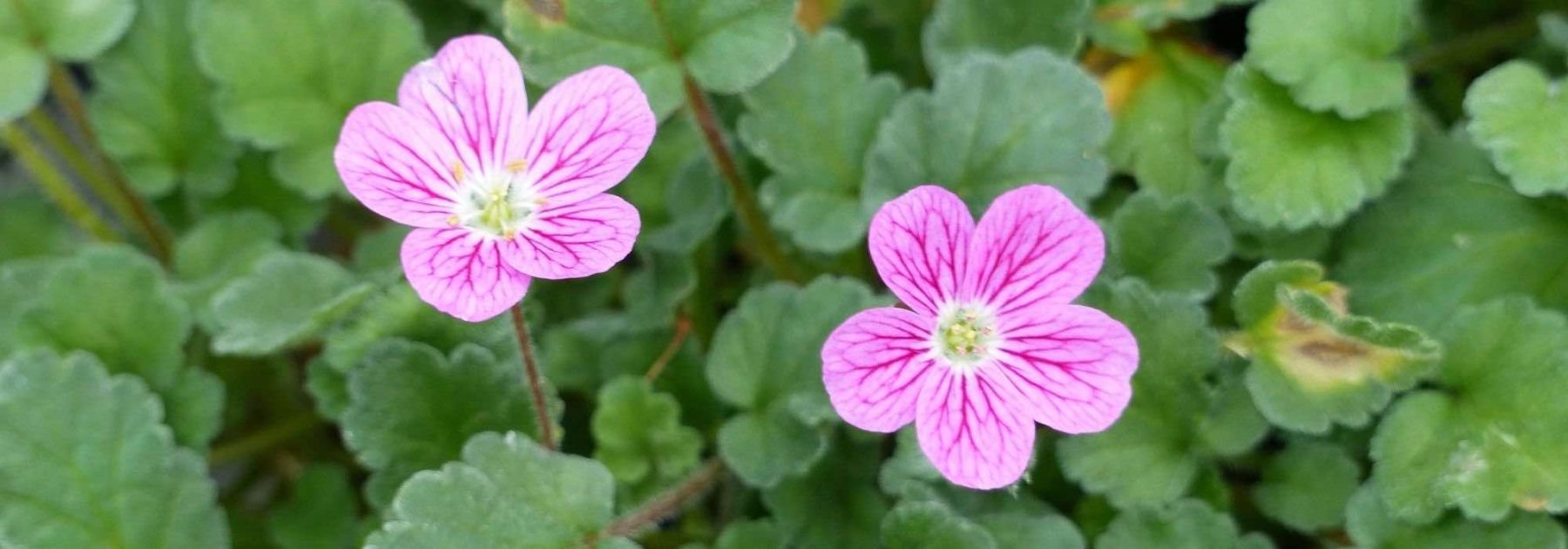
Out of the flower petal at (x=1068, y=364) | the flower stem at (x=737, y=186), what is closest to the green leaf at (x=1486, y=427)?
the flower petal at (x=1068, y=364)

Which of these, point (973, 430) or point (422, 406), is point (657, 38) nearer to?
point (422, 406)

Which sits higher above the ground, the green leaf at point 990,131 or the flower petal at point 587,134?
the flower petal at point 587,134

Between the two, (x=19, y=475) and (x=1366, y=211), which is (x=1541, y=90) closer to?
A: (x=1366, y=211)

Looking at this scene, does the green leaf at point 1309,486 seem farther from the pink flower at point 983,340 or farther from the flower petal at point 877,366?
the flower petal at point 877,366

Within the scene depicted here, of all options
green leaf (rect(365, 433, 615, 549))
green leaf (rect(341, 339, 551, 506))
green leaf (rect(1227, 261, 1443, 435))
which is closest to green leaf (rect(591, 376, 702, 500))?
green leaf (rect(341, 339, 551, 506))

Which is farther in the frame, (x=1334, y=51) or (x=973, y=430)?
(x=1334, y=51)

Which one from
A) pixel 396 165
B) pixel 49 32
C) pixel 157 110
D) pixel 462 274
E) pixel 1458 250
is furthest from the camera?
pixel 157 110

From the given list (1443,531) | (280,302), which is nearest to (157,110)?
(280,302)
